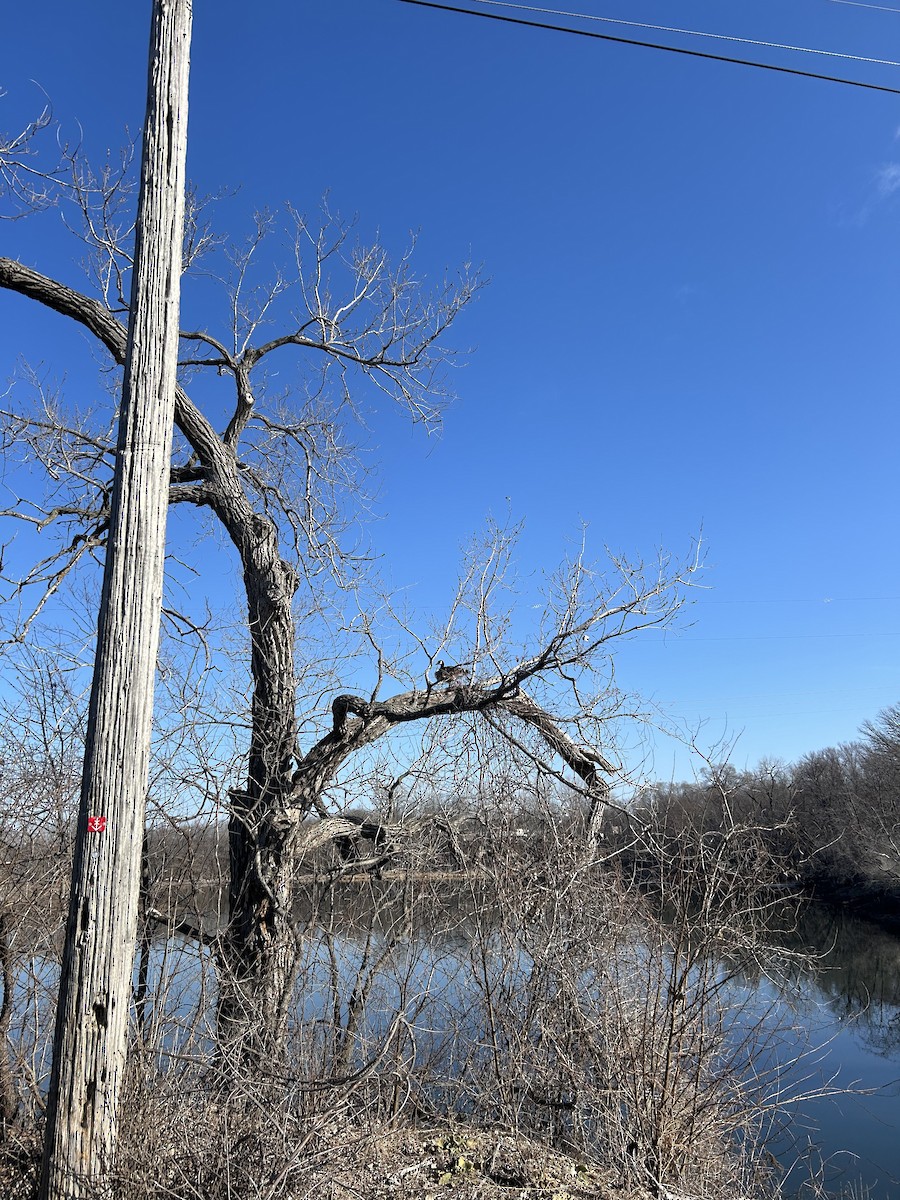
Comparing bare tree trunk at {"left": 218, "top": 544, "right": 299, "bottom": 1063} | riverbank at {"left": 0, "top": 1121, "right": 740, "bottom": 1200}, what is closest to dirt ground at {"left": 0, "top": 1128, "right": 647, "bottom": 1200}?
riverbank at {"left": 0, "top": 1121, "right": 740, "bottom": 1200}

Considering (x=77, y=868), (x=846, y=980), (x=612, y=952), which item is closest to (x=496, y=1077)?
A: (x=612, y=952)

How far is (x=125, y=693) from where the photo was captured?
4.20 meters

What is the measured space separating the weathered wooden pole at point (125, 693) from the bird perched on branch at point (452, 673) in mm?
3781

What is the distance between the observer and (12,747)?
7.64 m

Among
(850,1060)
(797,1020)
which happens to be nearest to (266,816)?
(797,1020)

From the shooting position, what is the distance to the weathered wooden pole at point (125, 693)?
382 centimetres

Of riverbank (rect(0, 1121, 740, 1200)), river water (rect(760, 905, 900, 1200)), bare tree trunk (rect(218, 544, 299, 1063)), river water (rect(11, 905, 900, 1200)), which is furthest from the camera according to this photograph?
river water (rect(760, 905, 900, 1200))

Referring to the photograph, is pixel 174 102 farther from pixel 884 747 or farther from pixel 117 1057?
pixel 884 747

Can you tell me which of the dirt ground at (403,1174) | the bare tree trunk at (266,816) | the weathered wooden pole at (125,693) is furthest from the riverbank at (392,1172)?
the bare tree trunk at (266,816)

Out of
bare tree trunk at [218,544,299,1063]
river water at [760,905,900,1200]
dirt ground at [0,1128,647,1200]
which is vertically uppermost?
bare tree trunk at [218,544,299,1063]

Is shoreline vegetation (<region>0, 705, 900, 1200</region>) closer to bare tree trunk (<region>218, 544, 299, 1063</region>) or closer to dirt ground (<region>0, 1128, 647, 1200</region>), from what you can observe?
dirt ground (<region>0, 1128, 647, 1200</region>)

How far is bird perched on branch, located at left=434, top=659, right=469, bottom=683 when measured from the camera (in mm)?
7855

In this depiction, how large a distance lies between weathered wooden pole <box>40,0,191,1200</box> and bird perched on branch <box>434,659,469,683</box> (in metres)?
3.78

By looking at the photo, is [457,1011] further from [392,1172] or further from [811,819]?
[811,819]
